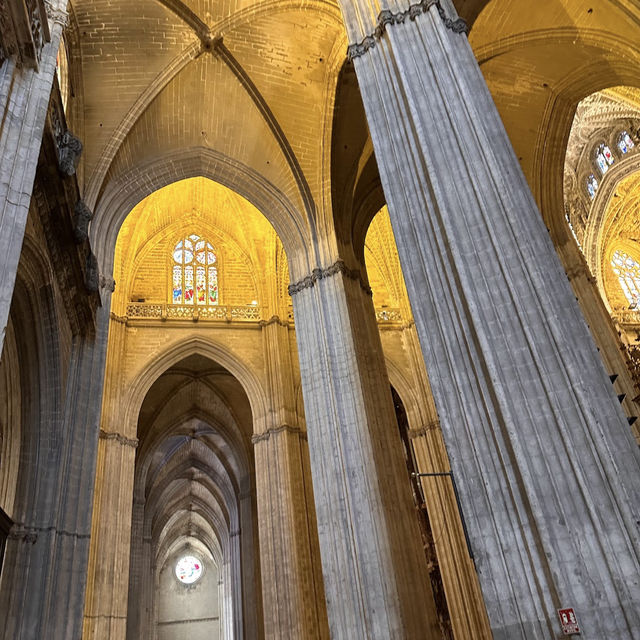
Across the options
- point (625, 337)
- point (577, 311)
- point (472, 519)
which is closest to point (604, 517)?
point (472, 519)

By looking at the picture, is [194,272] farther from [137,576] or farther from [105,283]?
[137,576]

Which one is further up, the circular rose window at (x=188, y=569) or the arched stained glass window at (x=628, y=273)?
the arched stained glass window at (x=628, y=273)

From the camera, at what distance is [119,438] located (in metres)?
14.5

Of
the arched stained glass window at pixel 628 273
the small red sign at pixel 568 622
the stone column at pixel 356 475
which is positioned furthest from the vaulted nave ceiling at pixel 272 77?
the small red sign at pixel 568 622

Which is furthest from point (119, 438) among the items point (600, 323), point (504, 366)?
point (504, 366)

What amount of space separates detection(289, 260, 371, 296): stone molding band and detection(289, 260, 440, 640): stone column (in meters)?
0.02

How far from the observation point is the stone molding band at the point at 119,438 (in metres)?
14.2

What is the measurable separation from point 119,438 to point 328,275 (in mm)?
7131

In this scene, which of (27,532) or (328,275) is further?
(328,275)

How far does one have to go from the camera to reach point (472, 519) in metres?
4.70

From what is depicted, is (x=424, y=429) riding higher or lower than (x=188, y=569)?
lower

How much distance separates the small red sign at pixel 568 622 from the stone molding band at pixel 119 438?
1230 cm

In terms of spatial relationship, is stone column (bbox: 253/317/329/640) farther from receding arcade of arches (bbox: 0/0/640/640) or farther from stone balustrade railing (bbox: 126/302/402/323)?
stone balustrade railing (bbox: 126/302/402/323)

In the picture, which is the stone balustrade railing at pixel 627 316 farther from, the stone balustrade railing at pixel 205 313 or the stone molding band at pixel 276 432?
the stone molding band at pixel 276 432
